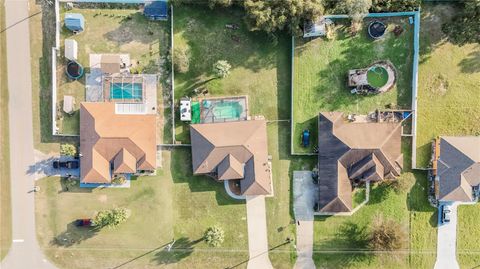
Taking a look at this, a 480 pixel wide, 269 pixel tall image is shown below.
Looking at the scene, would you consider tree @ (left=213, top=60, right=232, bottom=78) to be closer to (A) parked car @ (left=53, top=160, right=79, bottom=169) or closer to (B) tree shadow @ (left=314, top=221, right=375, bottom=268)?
(A) parked car @ (left=53, top=160, right=79, bottom=169)

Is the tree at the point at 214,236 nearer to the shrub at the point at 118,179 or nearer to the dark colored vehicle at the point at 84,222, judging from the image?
the shrub at the point at 118,179

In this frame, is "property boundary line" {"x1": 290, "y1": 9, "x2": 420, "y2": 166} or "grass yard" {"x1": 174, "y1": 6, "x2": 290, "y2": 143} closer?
"property boundary line" {"x1": 290, "y1": 9, "x2": 420, "y2": 166}

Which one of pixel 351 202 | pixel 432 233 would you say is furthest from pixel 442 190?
pixel 351 202

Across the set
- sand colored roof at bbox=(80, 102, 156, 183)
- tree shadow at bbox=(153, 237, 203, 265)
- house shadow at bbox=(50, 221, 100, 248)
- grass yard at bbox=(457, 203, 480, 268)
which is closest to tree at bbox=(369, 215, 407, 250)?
grass yard at bbox=(457, 203, 480, 268)

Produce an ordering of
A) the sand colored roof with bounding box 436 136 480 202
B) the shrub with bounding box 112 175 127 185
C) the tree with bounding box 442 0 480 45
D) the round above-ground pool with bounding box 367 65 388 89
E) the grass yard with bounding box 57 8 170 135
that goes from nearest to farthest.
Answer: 1. the tree with bounding box 442 0 480 45
2. the sand colored roof with bounding box 436 136 480 202
3. the round above-ground pool with bounding box 367 65 388 89
4. the grass yard with bounding box 57 8 170 135
5. the shrub with bounding box 112 175 127 185

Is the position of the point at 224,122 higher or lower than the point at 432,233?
higher

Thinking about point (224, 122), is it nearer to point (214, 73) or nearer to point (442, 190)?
point (214, 73)
